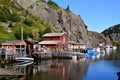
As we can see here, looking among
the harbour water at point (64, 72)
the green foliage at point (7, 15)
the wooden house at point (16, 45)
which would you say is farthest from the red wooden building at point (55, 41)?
the harbour water at point (64, 72)

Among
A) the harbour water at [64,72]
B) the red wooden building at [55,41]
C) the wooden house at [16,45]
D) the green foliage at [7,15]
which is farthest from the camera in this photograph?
the green foliage at [7,15]

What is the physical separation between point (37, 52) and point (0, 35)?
27.6 metres

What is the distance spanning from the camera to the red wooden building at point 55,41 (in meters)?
130

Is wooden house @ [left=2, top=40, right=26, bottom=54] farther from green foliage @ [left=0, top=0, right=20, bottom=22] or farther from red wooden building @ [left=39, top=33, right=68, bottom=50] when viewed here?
green foliage @ [left=0, top=0, right=20, bottom=22]

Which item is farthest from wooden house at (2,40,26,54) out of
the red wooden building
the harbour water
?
the red wooden building

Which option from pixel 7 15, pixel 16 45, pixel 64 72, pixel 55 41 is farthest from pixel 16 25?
pixel 64 72

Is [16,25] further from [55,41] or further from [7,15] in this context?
[55,41]

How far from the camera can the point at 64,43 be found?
442ft

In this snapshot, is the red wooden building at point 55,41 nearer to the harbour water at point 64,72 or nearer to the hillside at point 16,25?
the hillside at point 16,25

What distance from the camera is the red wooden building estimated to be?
130 metres

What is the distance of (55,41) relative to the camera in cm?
13212

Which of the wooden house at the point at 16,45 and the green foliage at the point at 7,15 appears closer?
the wooden house at the point at 16,45

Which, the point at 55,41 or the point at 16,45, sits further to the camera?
the point at 55,41

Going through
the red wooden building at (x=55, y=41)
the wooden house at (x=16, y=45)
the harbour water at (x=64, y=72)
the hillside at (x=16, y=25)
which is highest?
the hillside at (x=16, y=25)
